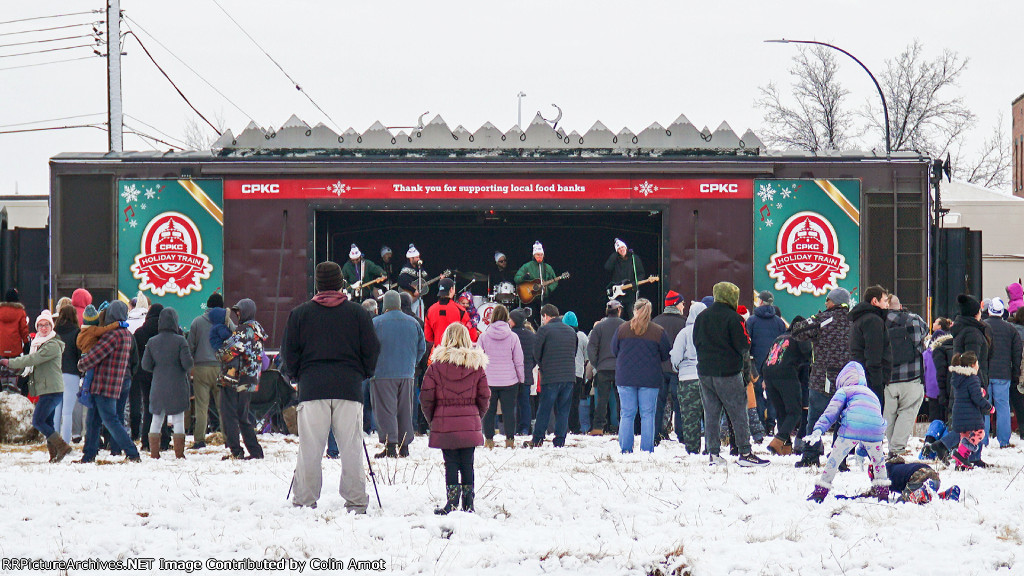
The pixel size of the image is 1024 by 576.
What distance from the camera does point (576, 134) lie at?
14.1 m

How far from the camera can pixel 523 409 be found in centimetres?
1241

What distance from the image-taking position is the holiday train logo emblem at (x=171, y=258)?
13.7 metres

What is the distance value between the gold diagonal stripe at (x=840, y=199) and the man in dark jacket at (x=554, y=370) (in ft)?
13.9

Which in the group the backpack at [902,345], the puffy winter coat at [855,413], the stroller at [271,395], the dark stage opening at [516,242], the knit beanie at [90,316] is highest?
the dark stage opening at [516,242]

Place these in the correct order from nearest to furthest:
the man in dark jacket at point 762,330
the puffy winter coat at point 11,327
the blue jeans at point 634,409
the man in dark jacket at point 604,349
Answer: the blue jeans at point 634,409
the man in dark jacket at point 762,330
the man in dark jacket at point 604,349
the puffy winter coat at point 11,327

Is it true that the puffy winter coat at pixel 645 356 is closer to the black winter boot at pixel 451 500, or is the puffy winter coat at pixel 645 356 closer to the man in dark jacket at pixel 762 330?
the man in dark jacket at pixel 762 330

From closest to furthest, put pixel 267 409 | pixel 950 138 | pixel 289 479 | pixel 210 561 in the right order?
pixel 210 561 → pixel 289 479 → pixel 267 409 → pixel 950 138

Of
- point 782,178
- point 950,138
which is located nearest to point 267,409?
point 782,178

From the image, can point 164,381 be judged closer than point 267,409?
Yes

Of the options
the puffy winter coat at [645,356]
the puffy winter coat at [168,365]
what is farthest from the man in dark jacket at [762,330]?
the puffy winter coat at [168,365]

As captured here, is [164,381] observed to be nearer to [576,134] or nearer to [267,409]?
[267,409]

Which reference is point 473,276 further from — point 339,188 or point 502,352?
point 502,352

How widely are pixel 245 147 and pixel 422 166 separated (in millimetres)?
2296

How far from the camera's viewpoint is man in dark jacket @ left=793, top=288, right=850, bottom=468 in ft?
30.9
